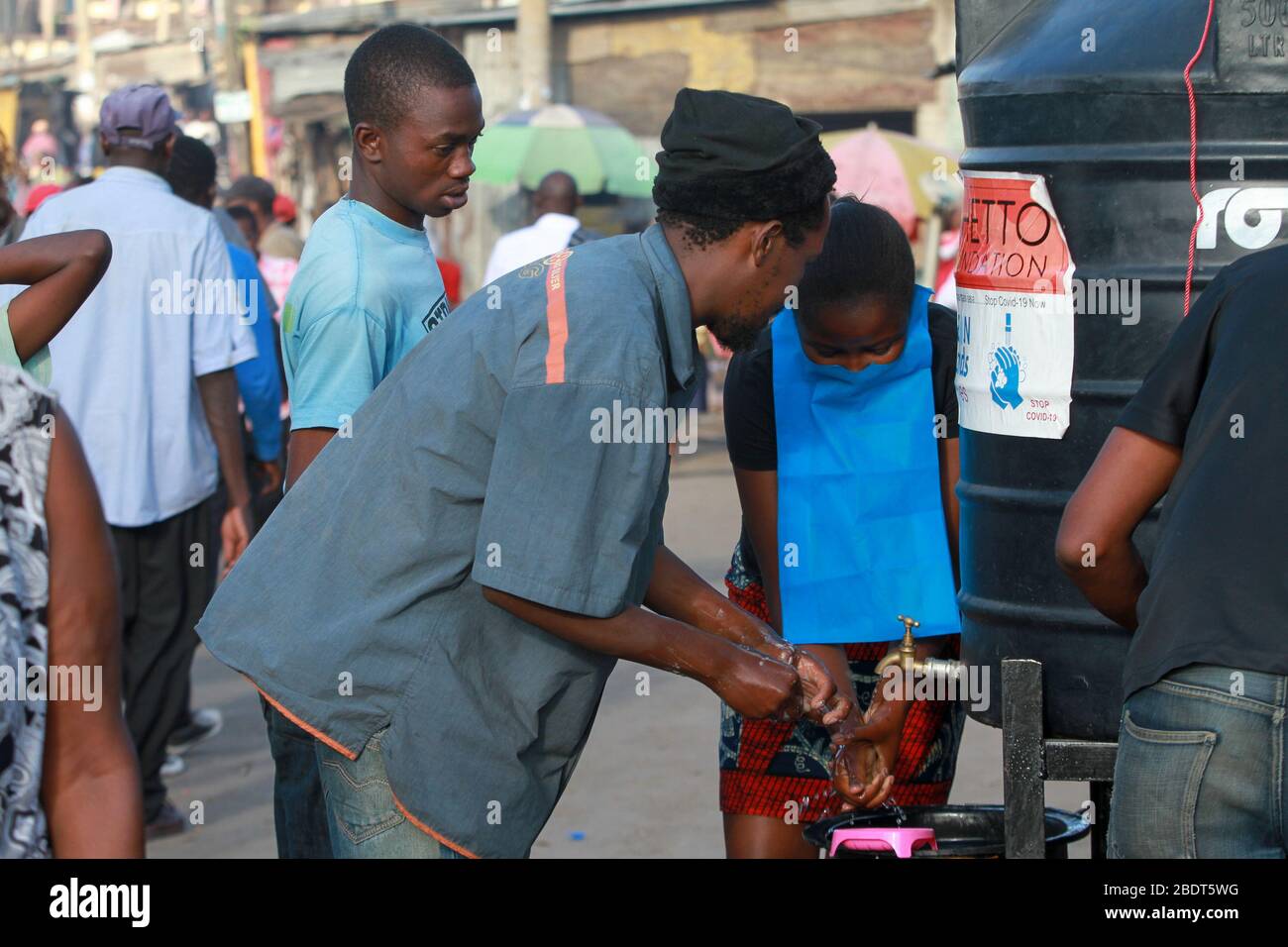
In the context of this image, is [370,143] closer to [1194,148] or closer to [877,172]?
[1194,148]

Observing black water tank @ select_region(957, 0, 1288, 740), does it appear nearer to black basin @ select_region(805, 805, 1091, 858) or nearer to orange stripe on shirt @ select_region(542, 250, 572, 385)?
black basin @ select_region(805, 805, 1091, 858)

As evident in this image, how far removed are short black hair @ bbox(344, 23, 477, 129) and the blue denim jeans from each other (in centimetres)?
146

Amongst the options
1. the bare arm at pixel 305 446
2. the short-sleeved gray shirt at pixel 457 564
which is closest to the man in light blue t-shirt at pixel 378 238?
the bare arm at pixel 305 446

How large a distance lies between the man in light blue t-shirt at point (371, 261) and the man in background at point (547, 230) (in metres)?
5.63

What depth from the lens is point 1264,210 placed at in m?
3.07

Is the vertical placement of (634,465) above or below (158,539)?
above

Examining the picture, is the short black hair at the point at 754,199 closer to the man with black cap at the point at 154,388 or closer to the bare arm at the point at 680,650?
the bare arm at the point at 680,650

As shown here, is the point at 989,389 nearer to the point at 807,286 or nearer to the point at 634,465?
the point at 807,286

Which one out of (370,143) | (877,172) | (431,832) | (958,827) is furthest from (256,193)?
(431,832)

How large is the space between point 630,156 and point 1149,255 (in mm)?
12298

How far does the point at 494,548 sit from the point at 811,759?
1725mm

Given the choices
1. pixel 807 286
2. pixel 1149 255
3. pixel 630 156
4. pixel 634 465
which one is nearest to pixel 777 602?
pixel 807 286

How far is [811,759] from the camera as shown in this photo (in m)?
4.09
